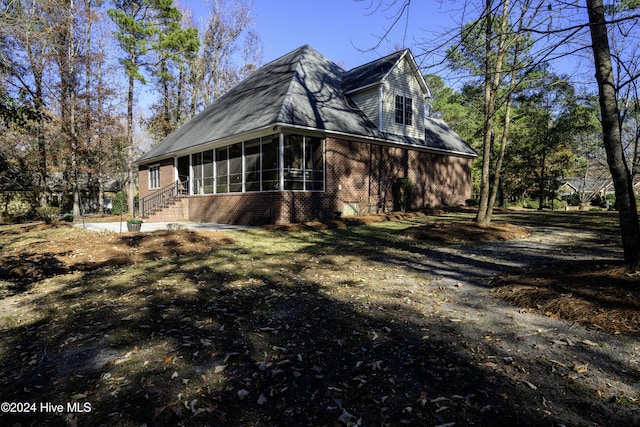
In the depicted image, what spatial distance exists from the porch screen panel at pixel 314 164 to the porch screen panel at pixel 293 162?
30cm

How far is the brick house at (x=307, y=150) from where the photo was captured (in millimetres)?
13391

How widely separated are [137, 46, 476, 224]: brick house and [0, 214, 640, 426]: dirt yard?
7.79 metres

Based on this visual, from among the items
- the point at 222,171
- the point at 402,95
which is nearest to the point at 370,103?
the point at 402,95

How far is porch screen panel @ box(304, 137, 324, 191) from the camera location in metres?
13.9

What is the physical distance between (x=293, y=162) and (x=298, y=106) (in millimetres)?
2325

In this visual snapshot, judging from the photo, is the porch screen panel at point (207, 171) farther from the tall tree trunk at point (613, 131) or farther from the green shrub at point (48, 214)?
the tall tree trunk at point (613, 131)

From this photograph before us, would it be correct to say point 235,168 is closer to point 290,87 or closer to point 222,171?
point 222,171

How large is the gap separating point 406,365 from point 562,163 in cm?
2855

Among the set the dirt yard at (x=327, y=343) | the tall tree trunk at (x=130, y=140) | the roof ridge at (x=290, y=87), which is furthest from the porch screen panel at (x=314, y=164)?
the tall tree trunk at (x=130, y=140)

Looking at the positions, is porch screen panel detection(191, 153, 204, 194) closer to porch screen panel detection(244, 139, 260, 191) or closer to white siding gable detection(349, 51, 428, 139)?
porch screen panel detection(244, 139, 260, 191)

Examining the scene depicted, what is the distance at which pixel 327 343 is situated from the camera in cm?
313

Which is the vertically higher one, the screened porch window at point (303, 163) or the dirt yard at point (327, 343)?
the screened porch window at point (303, 163)

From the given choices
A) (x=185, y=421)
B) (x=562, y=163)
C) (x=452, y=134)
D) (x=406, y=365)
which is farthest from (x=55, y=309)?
(x=562, y=163)

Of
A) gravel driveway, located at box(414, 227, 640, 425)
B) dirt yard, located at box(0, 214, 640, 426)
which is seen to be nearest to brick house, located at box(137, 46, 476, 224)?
dirt yard, located at box(0, 214, 640, 426)
